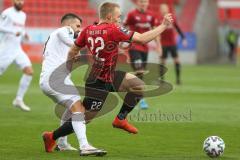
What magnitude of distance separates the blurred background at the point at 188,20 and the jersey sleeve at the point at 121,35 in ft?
80.3

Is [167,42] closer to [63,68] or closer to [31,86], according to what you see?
[31,86]

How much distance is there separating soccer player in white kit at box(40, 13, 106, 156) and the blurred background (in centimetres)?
2350

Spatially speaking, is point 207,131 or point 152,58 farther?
point 152,58

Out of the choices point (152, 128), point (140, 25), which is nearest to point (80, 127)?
point (152, 128)

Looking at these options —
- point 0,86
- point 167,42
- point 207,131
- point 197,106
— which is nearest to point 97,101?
point 207,131

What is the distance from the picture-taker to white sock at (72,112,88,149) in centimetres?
891

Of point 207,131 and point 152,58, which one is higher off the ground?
point 207,131

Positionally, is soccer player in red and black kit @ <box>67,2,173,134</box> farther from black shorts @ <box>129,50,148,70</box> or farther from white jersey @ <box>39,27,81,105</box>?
black shorts @ <box>129,50,148,70</box>

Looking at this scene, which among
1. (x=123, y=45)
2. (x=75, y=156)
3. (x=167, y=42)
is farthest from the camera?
(x=167, y=42)

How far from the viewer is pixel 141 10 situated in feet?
52.9

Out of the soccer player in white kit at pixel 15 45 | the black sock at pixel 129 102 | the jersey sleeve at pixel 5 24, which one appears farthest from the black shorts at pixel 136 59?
the black sock at pixel 129 102

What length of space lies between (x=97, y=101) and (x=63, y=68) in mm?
982

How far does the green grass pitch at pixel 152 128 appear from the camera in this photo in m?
9.23

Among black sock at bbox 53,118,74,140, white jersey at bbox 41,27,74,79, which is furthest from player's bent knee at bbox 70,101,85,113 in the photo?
white jersey at bbox 41,27,74,79
